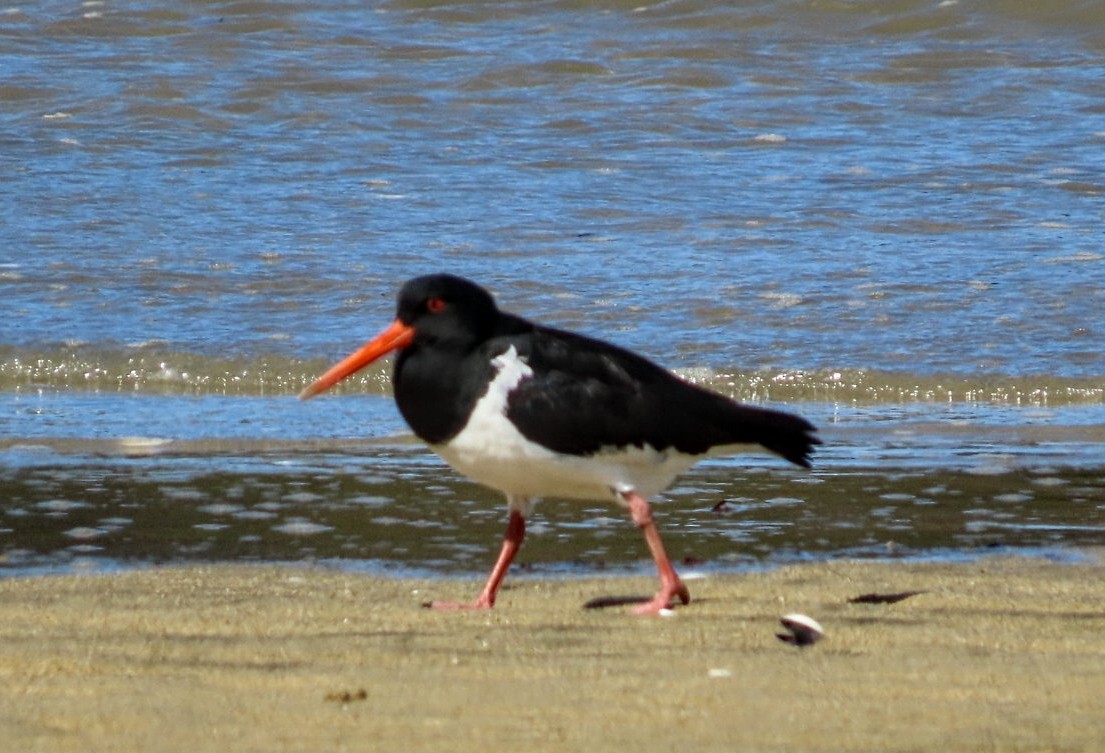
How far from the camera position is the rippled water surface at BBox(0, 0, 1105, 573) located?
5414 mm

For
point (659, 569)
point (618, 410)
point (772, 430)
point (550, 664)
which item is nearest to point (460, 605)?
point (659, 569)

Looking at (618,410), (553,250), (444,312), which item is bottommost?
(553,250)

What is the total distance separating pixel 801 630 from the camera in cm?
375

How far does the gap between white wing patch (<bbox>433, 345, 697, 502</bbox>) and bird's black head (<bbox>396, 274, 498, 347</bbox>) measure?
10 centimetres

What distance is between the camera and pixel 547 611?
410cm

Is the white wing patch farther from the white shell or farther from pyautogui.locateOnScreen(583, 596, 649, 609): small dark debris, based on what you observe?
the white shell

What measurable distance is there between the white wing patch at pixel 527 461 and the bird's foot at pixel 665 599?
27 cm

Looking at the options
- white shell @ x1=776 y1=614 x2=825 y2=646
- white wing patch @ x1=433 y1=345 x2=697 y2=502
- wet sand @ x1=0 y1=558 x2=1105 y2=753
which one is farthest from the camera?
white wing patch @ x1=433 y1=345 x2=697 y2=502

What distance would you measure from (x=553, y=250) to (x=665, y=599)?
17.2 feet

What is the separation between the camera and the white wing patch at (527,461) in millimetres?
4020

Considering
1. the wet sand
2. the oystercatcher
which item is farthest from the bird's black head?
the wet sand

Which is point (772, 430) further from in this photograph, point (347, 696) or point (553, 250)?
point (553, 250)

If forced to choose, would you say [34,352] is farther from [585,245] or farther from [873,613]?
[873,613]

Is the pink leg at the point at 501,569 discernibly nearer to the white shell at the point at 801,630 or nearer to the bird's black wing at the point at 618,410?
the bird's black wing at the point at 618,410
